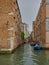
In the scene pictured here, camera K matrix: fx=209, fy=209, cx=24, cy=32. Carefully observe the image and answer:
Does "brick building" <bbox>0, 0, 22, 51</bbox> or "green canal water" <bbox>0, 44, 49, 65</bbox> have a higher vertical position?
"brick building" <bbox>0, 0, 22, 51</bbox>

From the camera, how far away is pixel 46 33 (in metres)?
36.8

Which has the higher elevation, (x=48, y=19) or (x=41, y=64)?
(x=48, y=19)

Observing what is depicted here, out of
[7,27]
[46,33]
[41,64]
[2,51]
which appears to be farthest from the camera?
[46,33]

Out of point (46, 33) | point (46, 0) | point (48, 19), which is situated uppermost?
point (46, 0)

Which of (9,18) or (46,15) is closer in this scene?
(9,18)

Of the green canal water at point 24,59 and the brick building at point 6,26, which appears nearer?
the green canal water at point 24,59

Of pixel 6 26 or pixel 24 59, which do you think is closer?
pixel 24 59

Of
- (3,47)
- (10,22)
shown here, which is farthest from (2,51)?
(10,22)

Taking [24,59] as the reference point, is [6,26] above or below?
above

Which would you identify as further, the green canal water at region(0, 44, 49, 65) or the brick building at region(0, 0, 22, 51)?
the brick building at region(0, 0, 22, 51)

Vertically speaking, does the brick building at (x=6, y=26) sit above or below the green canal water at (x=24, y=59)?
above

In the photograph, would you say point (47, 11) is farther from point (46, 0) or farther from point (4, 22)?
point (4, 22)

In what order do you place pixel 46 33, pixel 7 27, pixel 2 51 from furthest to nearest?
pixel 46 33 < pixel 7 27 < pixel 2 51

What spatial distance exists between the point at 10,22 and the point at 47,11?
10.9 metres
